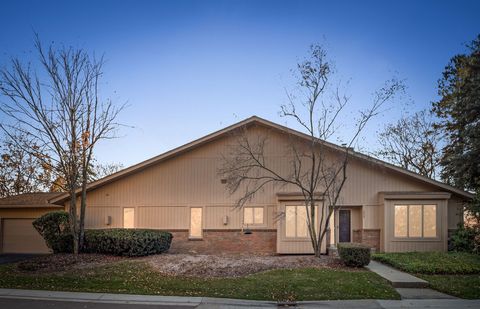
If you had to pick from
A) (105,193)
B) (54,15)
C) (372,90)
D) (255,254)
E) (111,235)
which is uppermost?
(54,15)

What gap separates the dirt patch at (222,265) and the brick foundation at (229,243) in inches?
128

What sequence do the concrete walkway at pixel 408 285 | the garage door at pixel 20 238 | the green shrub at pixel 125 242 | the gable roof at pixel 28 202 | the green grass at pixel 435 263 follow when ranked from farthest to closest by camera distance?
the garage door at pixel 20 238, the gable roof at pixel 28 202, the green shrub at pixel 125 242, the green grass at pixel 435 263, the concrete walkway at pixel 408 285

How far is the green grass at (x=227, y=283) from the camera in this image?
10250 millimetres

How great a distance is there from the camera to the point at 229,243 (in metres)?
19.0

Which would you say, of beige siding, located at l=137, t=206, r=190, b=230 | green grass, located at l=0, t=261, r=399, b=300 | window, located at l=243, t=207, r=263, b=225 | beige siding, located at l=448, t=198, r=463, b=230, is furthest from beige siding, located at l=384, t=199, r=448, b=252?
beige siding, located at l=137, t=206, r=190, b=230

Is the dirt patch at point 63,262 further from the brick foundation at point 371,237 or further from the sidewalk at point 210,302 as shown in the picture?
the brick foundation at point 371,237

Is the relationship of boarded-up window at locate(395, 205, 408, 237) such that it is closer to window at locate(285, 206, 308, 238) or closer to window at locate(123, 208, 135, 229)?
window at locate(285, 206, 308, 238)

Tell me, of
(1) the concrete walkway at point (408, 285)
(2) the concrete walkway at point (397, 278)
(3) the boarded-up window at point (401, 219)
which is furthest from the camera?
(3) the boarded-up window at point (401, 219)

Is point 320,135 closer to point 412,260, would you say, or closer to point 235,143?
point 235,143

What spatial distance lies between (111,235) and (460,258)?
13818mm

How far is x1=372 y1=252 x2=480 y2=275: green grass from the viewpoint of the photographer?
42.3 ft

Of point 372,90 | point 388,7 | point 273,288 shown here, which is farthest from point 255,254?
point 388,7

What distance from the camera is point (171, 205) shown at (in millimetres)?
19609

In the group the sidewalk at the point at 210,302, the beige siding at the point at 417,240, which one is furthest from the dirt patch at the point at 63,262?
the beige siding at the point at 417,240
